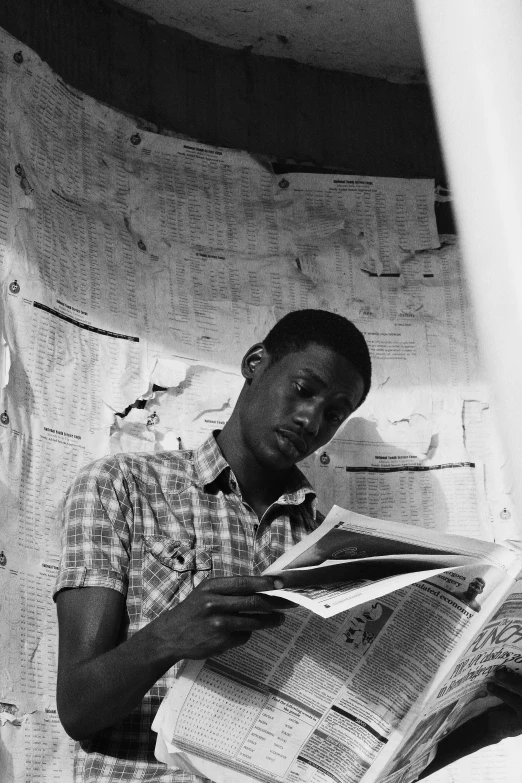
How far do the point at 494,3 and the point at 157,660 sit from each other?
586 mm

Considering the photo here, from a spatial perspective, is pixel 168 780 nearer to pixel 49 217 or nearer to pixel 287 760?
pixel 287 760

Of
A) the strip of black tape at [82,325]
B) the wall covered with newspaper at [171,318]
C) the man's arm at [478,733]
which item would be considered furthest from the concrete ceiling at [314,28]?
the man's arm at [478,733]

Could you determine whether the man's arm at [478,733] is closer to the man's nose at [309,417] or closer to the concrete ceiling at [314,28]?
the man's nose at [309,417]

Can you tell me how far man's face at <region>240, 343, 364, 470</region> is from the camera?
4.05ft

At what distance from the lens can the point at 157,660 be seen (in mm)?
901

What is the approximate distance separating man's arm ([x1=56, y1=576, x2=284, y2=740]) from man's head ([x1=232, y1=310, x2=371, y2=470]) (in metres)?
0.29

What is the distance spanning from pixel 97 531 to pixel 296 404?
0.97ft

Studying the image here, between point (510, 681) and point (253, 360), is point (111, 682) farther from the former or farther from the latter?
point (253, 360)

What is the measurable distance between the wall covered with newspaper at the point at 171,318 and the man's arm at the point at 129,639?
8.5 inches

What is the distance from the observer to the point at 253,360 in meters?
→ 1.34

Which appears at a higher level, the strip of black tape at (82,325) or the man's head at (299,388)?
the strip of black tape at (82,325)

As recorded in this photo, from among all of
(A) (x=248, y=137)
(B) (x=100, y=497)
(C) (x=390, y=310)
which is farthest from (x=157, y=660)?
(A) (x=248, y=137)

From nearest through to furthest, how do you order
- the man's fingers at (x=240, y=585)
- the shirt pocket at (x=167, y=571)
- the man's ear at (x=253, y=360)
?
the man's fingers at (x=240, y=585), the shirt pocket at (x=167, y=571), the man's ear at (x=253, y=360)

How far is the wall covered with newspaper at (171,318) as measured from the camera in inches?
49.9
